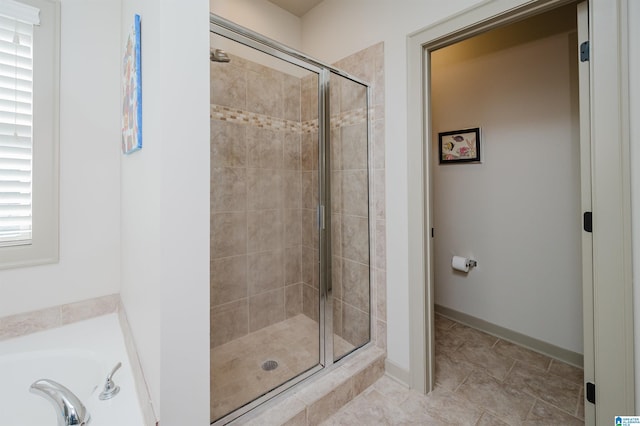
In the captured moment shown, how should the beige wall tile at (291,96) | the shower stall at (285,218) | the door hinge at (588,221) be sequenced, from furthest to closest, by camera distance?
the beige wall tile at (291,96) < the shower stall at (285,218) < the door hinge at (588,221)

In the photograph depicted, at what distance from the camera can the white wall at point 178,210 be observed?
808 mm

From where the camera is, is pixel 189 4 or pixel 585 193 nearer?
pixel 189 4

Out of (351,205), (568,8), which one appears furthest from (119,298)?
(568,8)

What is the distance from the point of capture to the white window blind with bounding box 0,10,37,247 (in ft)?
4.52

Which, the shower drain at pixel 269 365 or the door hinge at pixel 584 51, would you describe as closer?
the door hinge at pixel 584 51

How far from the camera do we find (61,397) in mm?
951

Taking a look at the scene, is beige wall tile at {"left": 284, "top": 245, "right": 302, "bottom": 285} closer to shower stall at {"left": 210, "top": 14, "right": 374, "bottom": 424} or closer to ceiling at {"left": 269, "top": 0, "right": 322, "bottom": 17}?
shower stall at {"left": 210, "top": 14, "right": 374, "bottom": 424}

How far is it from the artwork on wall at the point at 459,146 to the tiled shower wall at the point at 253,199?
54.7 inches

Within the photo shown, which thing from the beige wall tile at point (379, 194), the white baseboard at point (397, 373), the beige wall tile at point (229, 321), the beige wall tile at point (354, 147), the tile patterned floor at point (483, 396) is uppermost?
the beige wall tile at point (354, 147)

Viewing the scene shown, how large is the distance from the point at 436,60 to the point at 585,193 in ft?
6.56

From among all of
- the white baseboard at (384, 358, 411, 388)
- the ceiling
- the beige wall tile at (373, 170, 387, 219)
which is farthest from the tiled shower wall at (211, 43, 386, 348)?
the ceiling

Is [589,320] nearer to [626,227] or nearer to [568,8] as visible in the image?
[626,227]

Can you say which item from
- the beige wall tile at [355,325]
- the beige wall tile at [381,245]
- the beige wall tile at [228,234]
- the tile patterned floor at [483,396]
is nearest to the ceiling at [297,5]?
the beige wall tile at [228,234]

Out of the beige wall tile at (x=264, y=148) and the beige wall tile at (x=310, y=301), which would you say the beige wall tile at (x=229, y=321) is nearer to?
the beige wall tile at (x=310, y=301)
